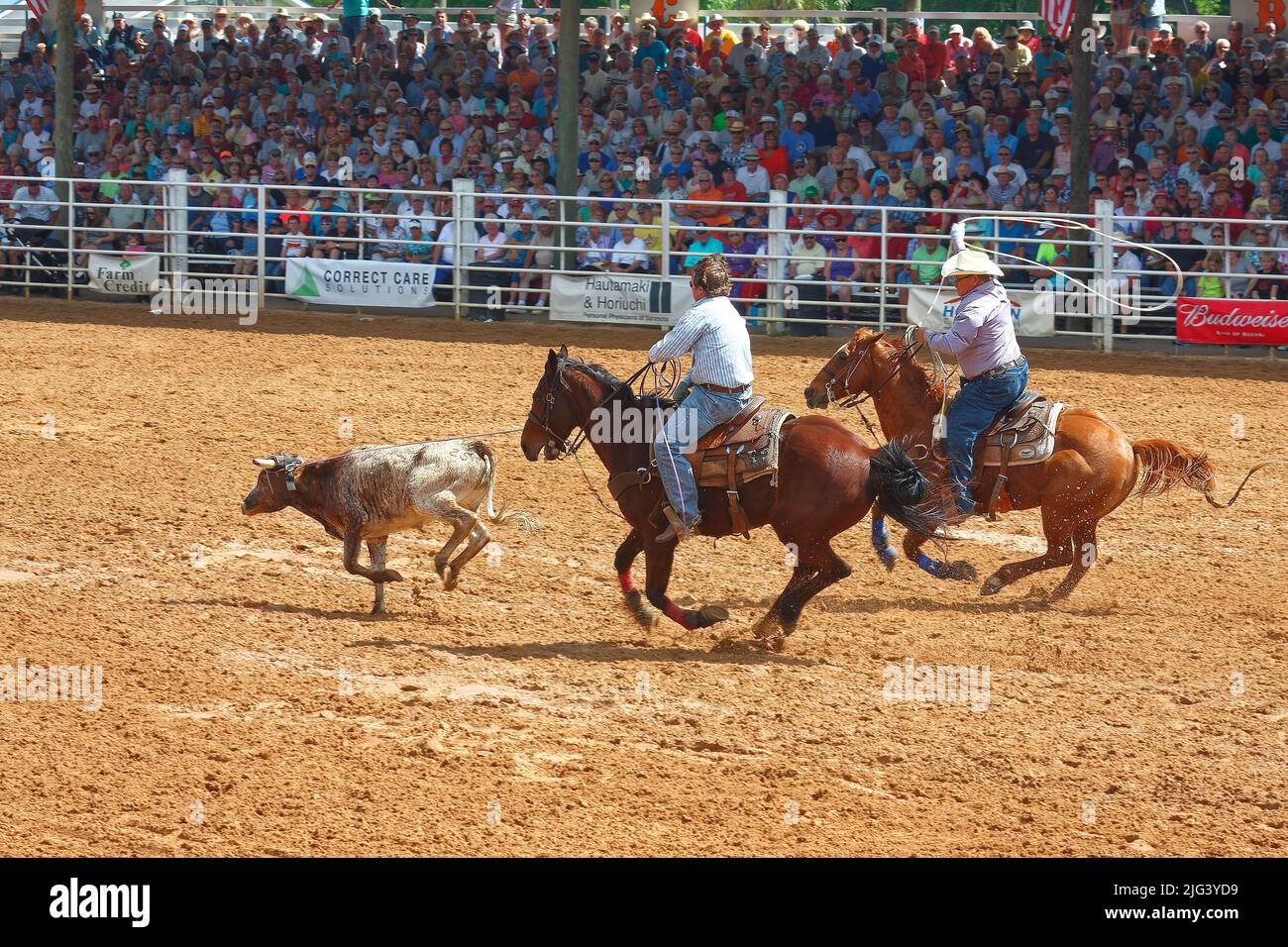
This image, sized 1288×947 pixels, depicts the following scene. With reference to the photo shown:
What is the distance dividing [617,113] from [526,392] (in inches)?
256

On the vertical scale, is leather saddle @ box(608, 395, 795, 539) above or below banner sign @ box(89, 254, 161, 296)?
below

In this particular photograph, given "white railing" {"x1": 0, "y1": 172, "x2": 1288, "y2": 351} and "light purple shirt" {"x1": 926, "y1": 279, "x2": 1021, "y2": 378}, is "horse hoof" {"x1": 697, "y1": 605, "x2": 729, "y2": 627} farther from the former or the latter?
"white railing" {"x1": 0, "y1": 172, "x2": 1288, "y2": 351}

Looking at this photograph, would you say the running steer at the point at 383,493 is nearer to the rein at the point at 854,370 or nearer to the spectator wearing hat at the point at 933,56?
the rein at the point at 854,370

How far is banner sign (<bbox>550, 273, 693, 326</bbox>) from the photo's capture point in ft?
54.4

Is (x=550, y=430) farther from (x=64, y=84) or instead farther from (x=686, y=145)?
(x=64, y=84)

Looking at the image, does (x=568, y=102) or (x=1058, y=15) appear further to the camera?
(x=568, y=102)

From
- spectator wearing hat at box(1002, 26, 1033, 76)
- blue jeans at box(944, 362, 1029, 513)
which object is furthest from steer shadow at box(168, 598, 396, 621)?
spectator wearing hat at box(1002, 26, 1033, 76)

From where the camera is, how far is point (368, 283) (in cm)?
1752

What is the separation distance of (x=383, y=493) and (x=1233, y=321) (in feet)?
34.7

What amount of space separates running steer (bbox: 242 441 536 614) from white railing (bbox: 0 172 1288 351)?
7351mm

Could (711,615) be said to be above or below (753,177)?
below

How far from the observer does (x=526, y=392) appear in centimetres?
1359

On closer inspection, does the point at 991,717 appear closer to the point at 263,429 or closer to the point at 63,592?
the point at 63,592

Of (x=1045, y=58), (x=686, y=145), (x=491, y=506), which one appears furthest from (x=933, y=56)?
(x=491, y=506)
